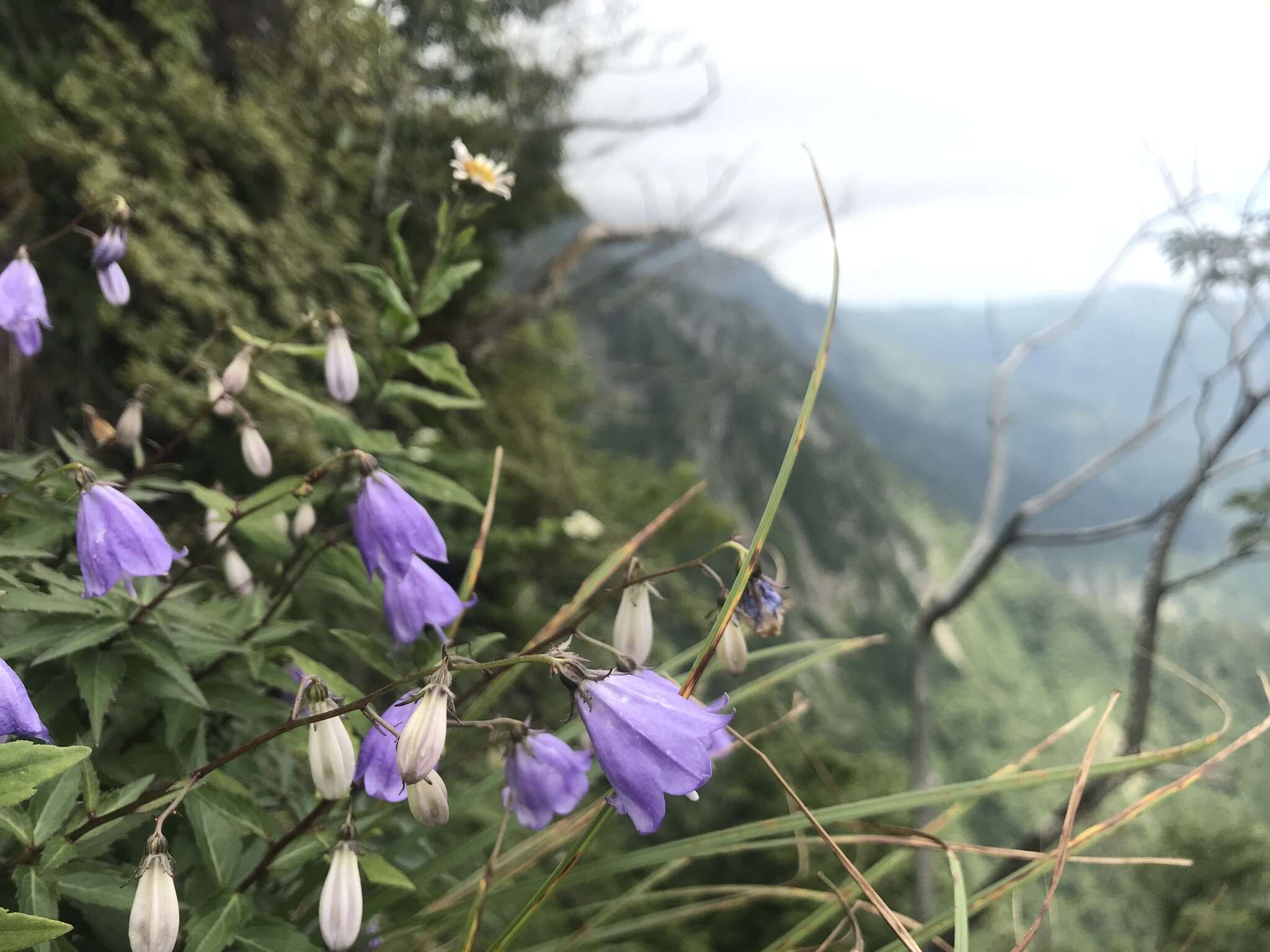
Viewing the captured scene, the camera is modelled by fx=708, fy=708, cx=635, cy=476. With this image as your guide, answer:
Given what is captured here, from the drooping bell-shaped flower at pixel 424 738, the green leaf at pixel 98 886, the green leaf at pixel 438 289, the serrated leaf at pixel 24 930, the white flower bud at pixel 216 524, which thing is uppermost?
the green leaf at pixel 438 289

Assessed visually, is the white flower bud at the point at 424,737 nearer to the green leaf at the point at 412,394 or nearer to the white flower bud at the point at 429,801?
the white flower bud at the point at 429,801

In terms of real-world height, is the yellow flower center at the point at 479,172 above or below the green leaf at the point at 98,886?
above

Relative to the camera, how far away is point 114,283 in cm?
135

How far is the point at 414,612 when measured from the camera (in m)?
0.99

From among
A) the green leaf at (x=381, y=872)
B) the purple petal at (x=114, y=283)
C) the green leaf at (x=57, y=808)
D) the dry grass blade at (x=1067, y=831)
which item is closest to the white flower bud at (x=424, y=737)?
the green leaf at (x=381, y=872)

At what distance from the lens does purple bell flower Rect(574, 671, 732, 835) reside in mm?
672

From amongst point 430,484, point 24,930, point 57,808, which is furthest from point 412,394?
point 24,930

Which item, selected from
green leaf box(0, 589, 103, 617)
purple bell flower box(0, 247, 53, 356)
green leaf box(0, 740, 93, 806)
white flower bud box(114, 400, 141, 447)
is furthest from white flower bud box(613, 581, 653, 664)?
purple bell flower box(0, 247, 53, 356)

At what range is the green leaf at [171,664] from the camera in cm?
89

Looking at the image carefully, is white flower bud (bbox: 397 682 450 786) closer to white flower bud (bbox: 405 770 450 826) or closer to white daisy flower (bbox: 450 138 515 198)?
white flower bud (bbox: 405 770 450 826)

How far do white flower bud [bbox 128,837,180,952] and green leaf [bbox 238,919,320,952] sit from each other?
20cm

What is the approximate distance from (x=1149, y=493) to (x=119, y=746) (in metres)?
52.0

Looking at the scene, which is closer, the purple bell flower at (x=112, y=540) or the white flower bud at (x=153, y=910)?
the white flower bud at (x=153, y=910)

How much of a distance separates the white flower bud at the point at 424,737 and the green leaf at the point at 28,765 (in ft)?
0.85
